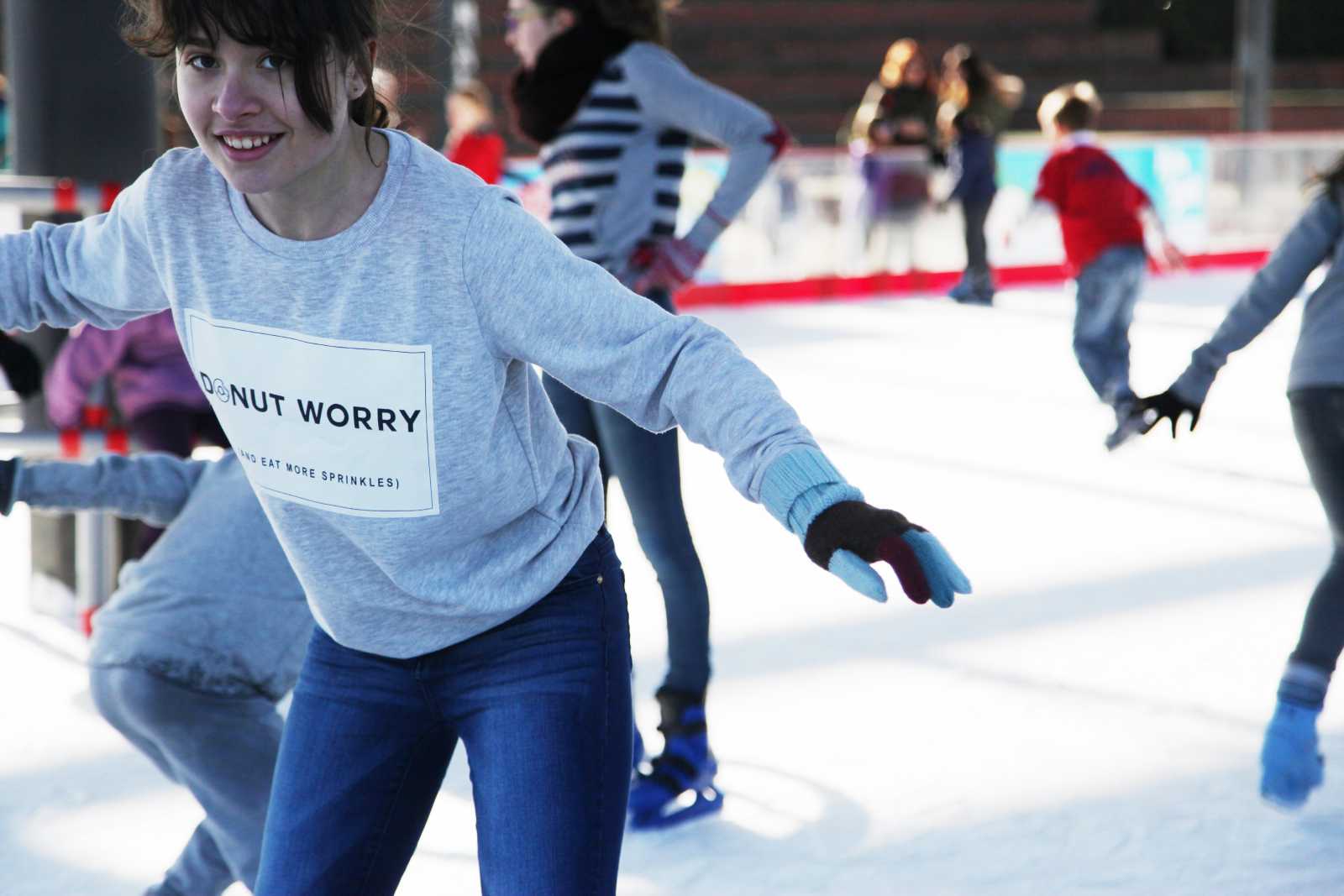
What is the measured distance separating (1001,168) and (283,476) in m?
10.2

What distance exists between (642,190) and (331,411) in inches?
53.1

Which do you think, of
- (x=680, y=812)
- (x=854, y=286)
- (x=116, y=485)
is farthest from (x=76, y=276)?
(x=854, y=286)

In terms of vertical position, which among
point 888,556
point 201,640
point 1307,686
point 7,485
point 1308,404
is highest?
point 888,556

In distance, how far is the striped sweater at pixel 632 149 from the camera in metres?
2.58

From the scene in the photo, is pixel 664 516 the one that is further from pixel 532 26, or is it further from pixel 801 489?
pixel 801 489

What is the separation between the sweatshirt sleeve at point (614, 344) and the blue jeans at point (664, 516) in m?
1.15

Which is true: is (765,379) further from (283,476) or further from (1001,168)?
(1001,168)

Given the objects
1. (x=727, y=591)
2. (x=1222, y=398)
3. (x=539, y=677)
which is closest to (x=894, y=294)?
(x=1222, y=398)

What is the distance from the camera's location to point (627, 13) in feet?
8.52

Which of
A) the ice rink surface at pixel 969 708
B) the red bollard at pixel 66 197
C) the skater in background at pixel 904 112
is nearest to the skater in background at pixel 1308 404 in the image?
the ice rink surface at pixel 969 708

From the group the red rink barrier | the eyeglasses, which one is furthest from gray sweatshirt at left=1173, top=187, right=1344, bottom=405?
the red rink barrier

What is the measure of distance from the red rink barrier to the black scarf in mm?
6765

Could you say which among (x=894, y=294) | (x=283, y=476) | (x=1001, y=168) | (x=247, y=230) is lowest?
(x=894, y=294)

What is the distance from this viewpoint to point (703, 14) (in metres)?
18.3
